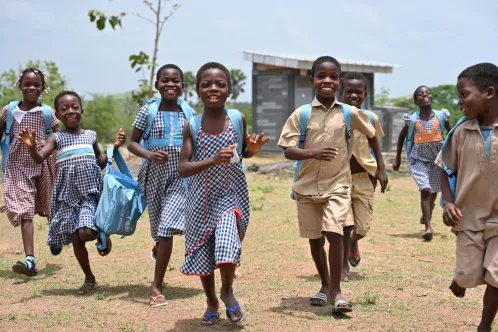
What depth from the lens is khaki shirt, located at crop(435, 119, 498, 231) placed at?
13.4 feet

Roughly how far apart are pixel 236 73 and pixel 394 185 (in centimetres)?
6402

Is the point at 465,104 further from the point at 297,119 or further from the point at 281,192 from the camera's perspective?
the point at 281,192

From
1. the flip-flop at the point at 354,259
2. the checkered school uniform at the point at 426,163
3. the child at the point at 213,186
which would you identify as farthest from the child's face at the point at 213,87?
the checkered school uniform at the point at 426,163

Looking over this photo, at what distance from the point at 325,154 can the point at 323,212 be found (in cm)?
58

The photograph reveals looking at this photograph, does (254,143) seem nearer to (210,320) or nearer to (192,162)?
(192,162)

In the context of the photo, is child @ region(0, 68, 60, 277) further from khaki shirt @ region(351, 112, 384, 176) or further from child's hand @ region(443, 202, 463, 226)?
child's hand @ region(443, 202, 463, 226)

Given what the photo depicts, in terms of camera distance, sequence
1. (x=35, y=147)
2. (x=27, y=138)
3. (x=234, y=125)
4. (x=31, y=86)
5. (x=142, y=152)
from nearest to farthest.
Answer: (x=234, y=125) < (x=142, y=152) < (x=27, y=138) < (x=35, y=147) < (x=31, y=86)

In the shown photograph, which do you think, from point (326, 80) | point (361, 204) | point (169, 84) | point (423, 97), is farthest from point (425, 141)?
point (169, 84)

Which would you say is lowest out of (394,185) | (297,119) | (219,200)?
(394,185)

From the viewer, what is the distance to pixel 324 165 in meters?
5.17

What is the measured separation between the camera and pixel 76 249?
233 inches

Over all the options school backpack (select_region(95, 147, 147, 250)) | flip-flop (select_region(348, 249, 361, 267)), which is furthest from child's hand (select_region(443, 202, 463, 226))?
school backpack (select_region(95, 147, 147, 250))

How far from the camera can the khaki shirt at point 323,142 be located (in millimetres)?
5148

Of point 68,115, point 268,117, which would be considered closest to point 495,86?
point 68,115
